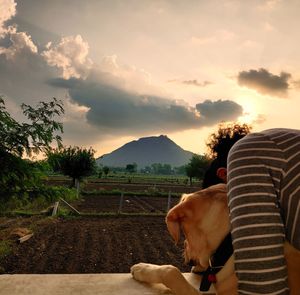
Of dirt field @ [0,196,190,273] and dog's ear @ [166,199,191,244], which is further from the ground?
dog's ear @ [166,199,191,244]

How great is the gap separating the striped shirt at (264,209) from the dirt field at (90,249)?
30.4ft

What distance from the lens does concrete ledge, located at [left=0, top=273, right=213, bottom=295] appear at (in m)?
1.88

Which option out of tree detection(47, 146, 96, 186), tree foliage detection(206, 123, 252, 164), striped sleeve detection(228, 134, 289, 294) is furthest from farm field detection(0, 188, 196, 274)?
A: tree detection(47, 146, 96, 186)

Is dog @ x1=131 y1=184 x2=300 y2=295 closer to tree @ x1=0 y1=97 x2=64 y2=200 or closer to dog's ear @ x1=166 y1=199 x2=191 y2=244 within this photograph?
dog's ear @ x1=166 y1=199 x2=191 y2=244

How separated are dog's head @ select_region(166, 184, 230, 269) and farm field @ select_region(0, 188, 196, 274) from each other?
28.5ft

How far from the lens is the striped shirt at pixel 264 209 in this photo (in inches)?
55.2

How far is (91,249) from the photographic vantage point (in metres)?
12.8

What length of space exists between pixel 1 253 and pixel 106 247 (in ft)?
10.5

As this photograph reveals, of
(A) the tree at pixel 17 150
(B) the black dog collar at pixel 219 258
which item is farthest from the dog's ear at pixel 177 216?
(A) the tree at pixel 17 150

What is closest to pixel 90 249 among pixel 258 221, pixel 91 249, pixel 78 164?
pixel 91 249

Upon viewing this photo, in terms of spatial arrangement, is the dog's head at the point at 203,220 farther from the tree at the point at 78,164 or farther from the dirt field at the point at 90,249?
the tree at the point at 78,164

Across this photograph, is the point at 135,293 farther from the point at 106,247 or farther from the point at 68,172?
the point at 68,172

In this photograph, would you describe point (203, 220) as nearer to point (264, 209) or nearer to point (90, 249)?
point (264, 209)

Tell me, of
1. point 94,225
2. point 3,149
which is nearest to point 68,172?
point 94,225
